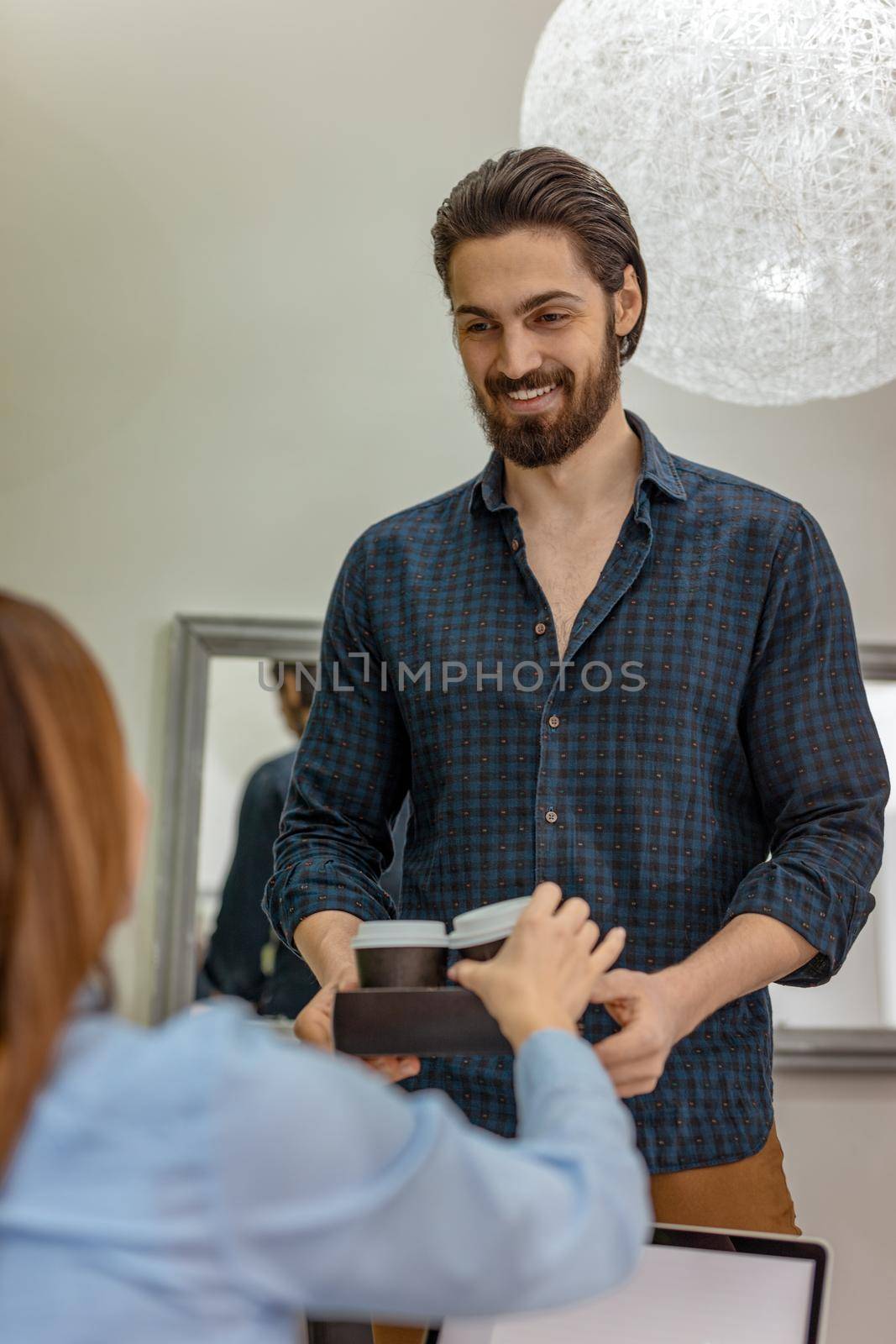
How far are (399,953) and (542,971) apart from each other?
0.56ft

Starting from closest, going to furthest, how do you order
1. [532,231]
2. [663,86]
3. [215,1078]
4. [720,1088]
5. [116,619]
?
[215,1078]
[720,1088]
[532,231]
[663,86]
[116,619]

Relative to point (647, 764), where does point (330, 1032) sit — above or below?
below

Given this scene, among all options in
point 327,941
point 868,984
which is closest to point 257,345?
point 327,941

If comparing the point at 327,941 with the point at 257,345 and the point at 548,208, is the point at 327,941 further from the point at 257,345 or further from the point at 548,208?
the point at 257,345

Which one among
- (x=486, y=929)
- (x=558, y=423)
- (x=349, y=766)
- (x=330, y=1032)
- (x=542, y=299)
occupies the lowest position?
(x=330, y=1032)

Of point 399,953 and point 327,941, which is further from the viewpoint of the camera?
point 327,941

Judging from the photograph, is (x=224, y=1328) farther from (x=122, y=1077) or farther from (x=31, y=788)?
(x=31, y=788)

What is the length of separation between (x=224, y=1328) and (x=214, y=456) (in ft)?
6.31

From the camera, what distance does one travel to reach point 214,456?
2.48 metres

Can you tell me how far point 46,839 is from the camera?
76 centimetres

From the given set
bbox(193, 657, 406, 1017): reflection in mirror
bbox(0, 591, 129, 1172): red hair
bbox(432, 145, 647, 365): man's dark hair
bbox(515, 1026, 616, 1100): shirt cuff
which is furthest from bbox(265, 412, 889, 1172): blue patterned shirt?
bbox(193, 657, 406, 1017): reflection in mirror

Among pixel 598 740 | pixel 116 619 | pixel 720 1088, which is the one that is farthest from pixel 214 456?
pixel 720 1088

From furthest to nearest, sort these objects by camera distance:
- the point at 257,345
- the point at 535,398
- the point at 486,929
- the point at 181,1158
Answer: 1. the point at 257,345
2. the point at 535,398
3. the point at 486,929
4. the point at 181,1158

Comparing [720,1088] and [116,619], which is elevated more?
[116,619]
